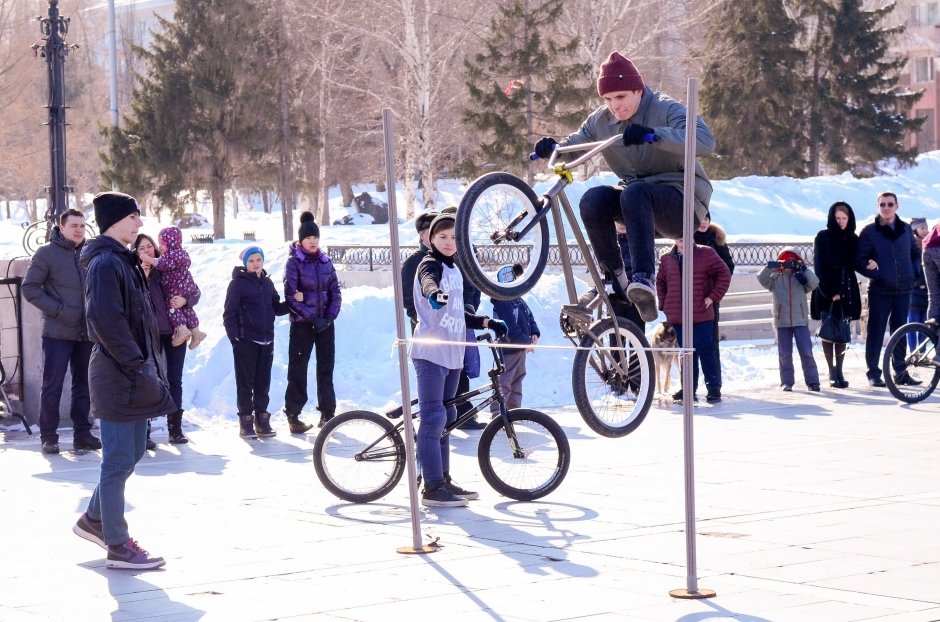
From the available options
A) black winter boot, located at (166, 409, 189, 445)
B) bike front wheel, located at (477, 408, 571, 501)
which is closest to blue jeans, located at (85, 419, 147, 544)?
bike front wheel, located at (477, 408, 571, 501)

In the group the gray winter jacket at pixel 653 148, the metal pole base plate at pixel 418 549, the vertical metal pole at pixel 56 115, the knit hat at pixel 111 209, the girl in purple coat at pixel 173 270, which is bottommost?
the metal pole base plate at pixel 418 549

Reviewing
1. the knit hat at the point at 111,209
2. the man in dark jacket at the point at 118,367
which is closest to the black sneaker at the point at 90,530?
the man in dark jacket at the point at 118,367

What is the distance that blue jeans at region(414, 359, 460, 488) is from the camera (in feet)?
31.2

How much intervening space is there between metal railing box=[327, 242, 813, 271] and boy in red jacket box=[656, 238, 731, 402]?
1028 centimetres

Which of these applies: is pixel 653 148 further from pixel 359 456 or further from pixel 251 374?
pixel 251 374

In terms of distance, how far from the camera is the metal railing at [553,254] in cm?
2755

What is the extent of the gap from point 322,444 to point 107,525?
2.38 metres

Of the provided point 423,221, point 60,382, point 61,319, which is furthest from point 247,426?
point 423,221

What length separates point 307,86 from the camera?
52562 millimetres

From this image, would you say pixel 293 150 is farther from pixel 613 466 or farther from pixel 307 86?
pixel 613 466

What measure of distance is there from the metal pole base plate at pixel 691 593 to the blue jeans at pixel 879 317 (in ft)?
32.1

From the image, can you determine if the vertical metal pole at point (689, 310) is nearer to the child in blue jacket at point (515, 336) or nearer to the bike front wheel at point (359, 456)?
the bike front wheel at point (359, 456)

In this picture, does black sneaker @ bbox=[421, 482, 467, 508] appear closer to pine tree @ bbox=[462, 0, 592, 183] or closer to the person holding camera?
the person holding camera

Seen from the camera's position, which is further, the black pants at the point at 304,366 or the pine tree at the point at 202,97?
the pine tree at the point at 202,97
